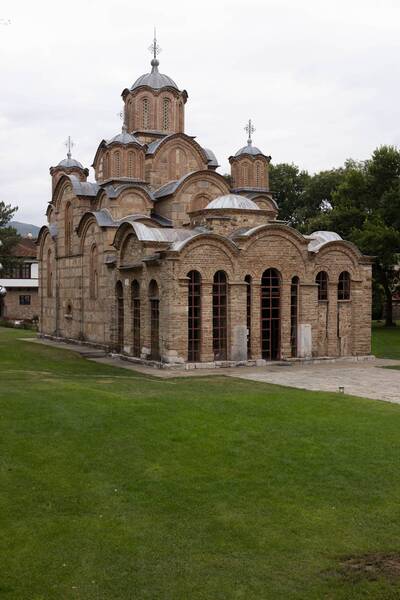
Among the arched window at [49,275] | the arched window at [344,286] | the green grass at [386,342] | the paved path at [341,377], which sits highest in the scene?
the arched window at [49,275]

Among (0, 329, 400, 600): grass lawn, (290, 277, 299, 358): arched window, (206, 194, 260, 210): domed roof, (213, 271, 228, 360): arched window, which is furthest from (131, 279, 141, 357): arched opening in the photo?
(0, 329, 400, 600): grass lawn

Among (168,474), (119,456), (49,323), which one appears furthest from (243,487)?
(49,323)

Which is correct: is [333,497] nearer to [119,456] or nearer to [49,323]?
[119,456]

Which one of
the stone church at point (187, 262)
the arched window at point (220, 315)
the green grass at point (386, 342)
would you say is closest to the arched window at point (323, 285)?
the stone church at point (187, 262)

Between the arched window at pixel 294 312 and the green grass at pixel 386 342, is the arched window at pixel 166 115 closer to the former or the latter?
the arched window at pixel 294 312

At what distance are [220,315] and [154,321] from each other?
255 centimetres

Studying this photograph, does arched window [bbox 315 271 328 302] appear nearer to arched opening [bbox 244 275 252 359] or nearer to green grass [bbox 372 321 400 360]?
arched opening [bbox 244 275 252 359]

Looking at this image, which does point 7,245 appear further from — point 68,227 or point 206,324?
point 206,324

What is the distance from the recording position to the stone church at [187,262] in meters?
24.6

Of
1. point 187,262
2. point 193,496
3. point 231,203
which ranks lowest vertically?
point 193,496

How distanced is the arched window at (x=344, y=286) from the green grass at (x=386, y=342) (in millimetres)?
3607

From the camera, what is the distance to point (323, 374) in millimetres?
22766

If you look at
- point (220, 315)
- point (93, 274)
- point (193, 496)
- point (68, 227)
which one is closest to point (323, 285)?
point (220, 315)

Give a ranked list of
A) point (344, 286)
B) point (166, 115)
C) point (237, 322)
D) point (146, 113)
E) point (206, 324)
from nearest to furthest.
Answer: point (206, 324) < point (237, 322) < point (344, 286) < point (146, 113) < point (166, 115)
